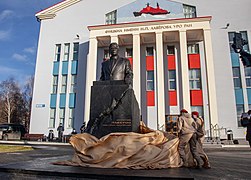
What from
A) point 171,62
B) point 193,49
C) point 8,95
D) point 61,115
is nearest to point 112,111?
point 171,62

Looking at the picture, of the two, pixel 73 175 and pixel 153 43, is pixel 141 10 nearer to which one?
pixel 153 43

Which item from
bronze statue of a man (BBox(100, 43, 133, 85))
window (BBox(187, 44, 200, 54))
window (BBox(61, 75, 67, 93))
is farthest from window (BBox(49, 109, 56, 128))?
bronze statue of a man (BBox(100, 43, 133, 85))

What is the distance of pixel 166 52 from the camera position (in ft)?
83.1

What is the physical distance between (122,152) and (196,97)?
20.3 metres

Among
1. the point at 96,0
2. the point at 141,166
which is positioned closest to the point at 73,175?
the point at 141,166

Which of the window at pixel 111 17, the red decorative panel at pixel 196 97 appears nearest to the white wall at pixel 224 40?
the red decorative panel at pixel 196 97

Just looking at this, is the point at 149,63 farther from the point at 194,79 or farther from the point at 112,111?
the point at 112,111

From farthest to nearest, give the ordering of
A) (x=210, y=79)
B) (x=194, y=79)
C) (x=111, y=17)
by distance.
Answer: (x=111, y=17) → (x=194, y=79) → (x=210, y=79)

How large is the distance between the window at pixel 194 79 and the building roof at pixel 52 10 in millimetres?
18645

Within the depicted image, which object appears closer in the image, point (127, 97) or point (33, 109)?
point (127, 97)

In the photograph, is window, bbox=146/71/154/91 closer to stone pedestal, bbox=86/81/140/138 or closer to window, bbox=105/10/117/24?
window, bbox=105/10/117/24

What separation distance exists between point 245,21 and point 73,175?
88.4 ft

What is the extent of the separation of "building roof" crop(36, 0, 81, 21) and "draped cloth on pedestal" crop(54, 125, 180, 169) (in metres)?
28.5

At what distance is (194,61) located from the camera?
79.8 feet
